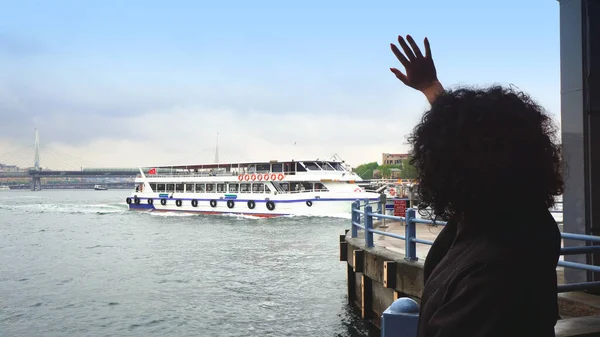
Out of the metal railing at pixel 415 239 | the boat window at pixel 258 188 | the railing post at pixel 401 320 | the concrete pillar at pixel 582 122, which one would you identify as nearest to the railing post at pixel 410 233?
the metal railing at pixel 415 239

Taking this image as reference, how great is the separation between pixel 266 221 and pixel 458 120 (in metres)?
37.8

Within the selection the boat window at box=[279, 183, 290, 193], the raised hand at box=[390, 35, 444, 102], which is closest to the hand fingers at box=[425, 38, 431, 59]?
the raised hand at box=[390, 35, 444, 102]

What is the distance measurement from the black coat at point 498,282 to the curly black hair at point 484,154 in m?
0.06

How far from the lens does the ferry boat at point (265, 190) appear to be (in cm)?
4103

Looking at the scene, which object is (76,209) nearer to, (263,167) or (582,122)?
(263,167)

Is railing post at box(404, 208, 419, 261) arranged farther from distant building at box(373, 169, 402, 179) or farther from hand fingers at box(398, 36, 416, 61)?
distant building at box(373, 169, 402, 179)

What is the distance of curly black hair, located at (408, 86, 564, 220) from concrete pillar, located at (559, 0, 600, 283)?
5146mm

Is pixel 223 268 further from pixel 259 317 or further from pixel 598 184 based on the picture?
pixel 598 184

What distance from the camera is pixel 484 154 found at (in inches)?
52.0

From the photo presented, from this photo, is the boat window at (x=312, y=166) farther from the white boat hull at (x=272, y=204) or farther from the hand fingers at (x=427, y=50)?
the hand fingers at (x=427, y=50)

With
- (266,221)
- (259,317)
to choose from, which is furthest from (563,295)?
(266,221)

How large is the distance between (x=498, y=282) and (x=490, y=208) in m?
0.23

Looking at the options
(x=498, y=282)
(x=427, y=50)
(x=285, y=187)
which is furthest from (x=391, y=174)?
(x=498, y=282)

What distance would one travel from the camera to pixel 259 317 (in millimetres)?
12203
